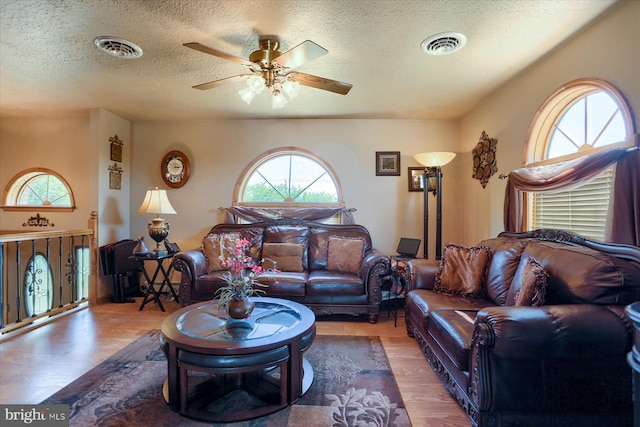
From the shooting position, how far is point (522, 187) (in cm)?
259

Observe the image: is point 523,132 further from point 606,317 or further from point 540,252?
point 606,317

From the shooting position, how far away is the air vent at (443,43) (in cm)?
215

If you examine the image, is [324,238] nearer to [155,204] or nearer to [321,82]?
[321,82]

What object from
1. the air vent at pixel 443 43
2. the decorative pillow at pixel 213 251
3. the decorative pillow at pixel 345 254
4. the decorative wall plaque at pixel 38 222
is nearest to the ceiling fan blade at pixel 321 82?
the air vent at pixel 443 43

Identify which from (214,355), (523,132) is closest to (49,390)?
(214,355)

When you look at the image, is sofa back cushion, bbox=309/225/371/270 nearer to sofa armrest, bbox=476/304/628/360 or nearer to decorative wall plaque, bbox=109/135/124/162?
sofa armrest, bbox=476/304/628/360

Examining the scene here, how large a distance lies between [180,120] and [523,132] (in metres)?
4.30

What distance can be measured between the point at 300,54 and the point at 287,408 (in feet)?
7.36

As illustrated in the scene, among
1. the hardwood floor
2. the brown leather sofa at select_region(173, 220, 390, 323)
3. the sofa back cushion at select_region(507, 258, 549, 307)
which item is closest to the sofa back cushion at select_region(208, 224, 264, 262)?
the brown leather sofa at select_region(173, 220, 390, 323)

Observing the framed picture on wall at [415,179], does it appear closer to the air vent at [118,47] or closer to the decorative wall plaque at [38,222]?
the air vent at [118,47]

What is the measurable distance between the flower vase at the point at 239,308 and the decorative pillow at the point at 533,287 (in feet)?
5.63

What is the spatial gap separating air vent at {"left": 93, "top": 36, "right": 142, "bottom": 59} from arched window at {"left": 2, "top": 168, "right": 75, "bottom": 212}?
292 centimetres

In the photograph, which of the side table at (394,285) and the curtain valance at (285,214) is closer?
the side table at (394,285)

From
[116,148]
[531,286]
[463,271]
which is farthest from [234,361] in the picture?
[116,148]
